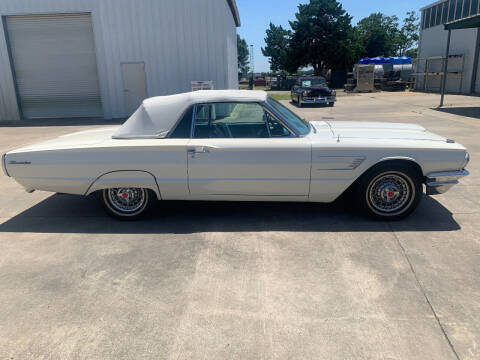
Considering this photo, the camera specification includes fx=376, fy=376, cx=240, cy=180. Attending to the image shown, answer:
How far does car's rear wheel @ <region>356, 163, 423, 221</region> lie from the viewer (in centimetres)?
418

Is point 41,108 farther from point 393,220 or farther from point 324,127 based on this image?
point 393,220

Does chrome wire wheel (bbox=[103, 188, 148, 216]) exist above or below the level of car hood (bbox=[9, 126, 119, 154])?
below

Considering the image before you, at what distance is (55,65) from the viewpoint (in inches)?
647

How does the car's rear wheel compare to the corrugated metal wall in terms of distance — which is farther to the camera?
the corrugated metal wall

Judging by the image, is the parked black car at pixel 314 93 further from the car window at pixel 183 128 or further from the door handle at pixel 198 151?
the door handle at pixel 198 151

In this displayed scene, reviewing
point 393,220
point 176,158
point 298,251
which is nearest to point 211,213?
point 176,158

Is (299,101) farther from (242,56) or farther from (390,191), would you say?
(242,56)

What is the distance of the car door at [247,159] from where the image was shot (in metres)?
4.14

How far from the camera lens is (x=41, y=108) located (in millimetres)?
17000

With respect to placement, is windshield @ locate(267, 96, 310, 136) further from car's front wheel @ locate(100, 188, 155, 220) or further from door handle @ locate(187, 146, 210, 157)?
car's front wheel @ locate(100, 188, 155, 220)

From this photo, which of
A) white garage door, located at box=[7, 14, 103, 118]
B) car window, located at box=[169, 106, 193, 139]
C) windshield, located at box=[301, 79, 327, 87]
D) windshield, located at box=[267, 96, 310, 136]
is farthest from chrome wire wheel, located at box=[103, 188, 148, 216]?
windshield, located at box=[301, 79, 327, 87]

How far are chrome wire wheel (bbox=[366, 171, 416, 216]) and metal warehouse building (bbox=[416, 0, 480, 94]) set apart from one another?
2340cm

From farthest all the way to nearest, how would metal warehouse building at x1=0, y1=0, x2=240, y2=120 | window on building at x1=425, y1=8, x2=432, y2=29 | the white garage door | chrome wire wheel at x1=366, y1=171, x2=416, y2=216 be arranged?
window on building at x1=425, y1=8, x2=432, y2=29
the white garage door
metal warehouse building at x1=0, y1=0, x2=240, y2=120
chrome wire wheel at x1=366, y1=171, x2=416, y2=216

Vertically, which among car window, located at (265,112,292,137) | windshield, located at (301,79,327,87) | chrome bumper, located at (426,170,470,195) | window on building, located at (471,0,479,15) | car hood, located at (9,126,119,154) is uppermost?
window on building, located at (471,0,479,15)
